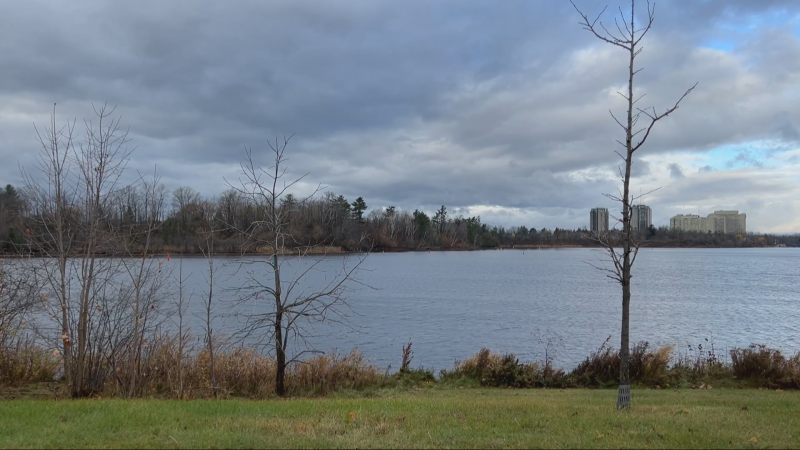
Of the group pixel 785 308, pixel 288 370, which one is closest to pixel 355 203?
pixel 785 308

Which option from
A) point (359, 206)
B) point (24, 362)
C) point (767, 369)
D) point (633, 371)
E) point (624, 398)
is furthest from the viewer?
point (359, 206)

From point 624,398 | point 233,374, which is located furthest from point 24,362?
point 624,398

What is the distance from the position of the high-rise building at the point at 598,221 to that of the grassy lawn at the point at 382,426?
9.66 ft

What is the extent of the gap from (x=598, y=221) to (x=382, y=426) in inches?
245

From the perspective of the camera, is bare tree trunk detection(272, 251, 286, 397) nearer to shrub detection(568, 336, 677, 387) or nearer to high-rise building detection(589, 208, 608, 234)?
high-rise building detection(589, 208, 608, 234)

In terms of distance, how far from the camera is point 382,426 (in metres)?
6.76

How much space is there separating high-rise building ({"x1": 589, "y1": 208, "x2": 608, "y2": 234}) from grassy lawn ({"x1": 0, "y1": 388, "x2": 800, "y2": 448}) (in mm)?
2945

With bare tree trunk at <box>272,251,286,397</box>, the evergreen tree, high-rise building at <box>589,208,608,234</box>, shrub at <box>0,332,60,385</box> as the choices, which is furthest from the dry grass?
the evergreen tree

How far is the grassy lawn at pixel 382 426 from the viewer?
598cm

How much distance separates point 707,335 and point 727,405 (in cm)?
1851

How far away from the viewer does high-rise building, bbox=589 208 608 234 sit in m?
9.86

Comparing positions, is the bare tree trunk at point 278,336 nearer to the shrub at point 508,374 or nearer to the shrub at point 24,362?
the shrub at point 24,362

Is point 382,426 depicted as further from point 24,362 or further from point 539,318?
point 539,318

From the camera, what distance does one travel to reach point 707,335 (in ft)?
86.4
